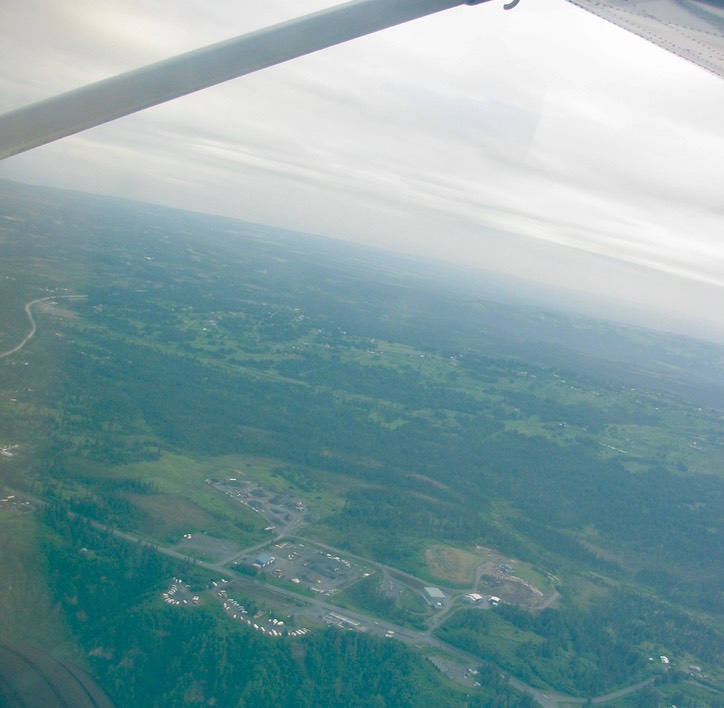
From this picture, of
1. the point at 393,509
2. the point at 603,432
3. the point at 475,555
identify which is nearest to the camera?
the point at 475,555

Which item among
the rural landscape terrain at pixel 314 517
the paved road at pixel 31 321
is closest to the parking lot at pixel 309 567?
the rural landscape terrain at pixel 314 517

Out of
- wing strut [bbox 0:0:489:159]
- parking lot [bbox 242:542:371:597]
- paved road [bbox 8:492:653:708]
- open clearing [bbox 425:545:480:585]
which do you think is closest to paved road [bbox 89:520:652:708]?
paved road [bbox 8:492:653:708]

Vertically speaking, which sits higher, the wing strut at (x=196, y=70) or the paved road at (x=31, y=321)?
the wing strut at (x=196, y=70)

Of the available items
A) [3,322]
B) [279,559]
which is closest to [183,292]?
[3,322]

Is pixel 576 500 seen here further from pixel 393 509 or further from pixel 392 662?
pixel 392 662

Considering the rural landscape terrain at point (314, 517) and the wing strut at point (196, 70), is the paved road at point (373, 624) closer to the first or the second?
the rural landscape terrain at point (314, 517)

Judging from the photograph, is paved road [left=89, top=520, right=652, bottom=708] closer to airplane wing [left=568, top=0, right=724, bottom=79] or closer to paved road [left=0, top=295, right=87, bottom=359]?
paved road [left=0, top=295, right=87, bottom=359]
